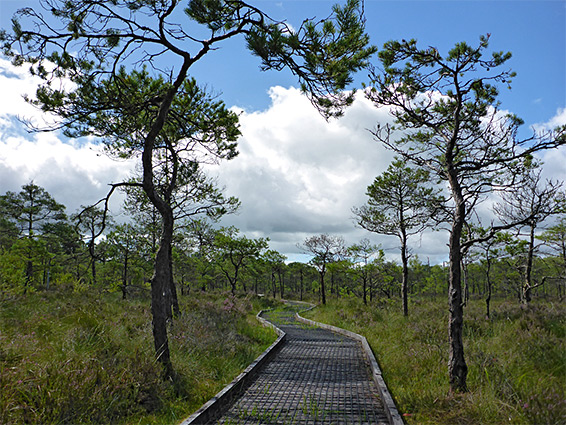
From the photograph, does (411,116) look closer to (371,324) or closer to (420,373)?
(420,373)

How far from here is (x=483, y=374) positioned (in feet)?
21.1

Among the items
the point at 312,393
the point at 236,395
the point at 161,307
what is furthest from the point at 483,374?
the point at 161,307

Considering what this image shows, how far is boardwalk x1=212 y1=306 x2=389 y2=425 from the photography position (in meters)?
5.25

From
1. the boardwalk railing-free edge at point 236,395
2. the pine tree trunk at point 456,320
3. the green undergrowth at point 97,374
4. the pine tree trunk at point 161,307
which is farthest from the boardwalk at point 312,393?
the pine tree trunk at point 161,307

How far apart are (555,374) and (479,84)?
642 cm

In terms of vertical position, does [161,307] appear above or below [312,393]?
above

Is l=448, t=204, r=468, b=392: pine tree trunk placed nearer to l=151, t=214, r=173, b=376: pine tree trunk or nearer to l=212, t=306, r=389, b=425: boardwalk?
l=212, t=306, r=389, b=425: boardwalk

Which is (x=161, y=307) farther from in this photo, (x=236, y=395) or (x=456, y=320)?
(x=456, y=320)

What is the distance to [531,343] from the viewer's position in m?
9.12

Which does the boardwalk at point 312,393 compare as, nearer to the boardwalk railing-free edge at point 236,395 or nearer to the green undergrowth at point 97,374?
the boardwalk railing-free edge at point 236,395

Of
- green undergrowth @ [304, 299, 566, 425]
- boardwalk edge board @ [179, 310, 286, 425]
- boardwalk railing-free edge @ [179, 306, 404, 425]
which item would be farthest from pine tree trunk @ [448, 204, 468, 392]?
boardwalk edge board @ [179, 310, 286, 425]

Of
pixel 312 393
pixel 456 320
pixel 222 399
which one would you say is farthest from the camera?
pixel 312 393

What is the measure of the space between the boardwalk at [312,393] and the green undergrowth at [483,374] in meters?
0.65

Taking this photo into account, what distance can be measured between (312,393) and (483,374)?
10.9 feet
